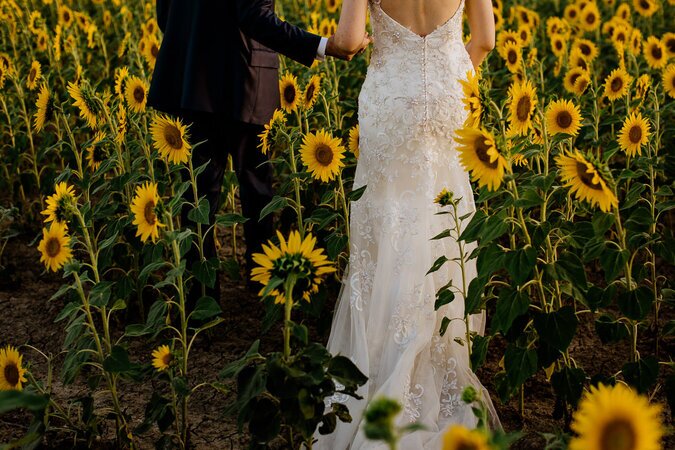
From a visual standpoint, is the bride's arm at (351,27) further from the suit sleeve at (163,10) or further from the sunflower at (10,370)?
the sunflower at (10,370)

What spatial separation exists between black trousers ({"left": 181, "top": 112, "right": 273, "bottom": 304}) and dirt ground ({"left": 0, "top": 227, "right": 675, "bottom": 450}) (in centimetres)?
24

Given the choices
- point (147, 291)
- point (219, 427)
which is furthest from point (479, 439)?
point (147, 291)

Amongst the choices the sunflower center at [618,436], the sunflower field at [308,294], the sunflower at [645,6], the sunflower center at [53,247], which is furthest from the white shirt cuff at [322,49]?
the sunflower at [645,6]

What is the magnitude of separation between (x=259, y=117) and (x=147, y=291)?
1.03m

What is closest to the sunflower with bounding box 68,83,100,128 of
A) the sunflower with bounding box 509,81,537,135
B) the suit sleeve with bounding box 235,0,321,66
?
the suit sleeve with bounding box 235,0,321,66

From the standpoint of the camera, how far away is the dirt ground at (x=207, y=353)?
2.94 metres

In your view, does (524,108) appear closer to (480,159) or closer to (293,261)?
(480,159)

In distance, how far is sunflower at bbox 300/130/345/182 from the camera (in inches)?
121

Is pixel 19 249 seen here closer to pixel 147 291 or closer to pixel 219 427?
pixel 147 291

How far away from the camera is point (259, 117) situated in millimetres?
3627

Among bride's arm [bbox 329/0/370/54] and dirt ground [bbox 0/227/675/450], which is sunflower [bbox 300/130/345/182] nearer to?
bride's arm [bbox 329/0/370/54]

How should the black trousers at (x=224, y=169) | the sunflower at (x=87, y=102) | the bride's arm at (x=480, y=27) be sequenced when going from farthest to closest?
1. the black trousers at (x=224, y=169)
2. the sunflower at (x=87, y=102)
3. the bride's arm at (x=480, y=27)

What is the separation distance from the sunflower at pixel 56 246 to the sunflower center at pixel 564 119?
1688mm

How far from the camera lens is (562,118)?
3.00 metres
